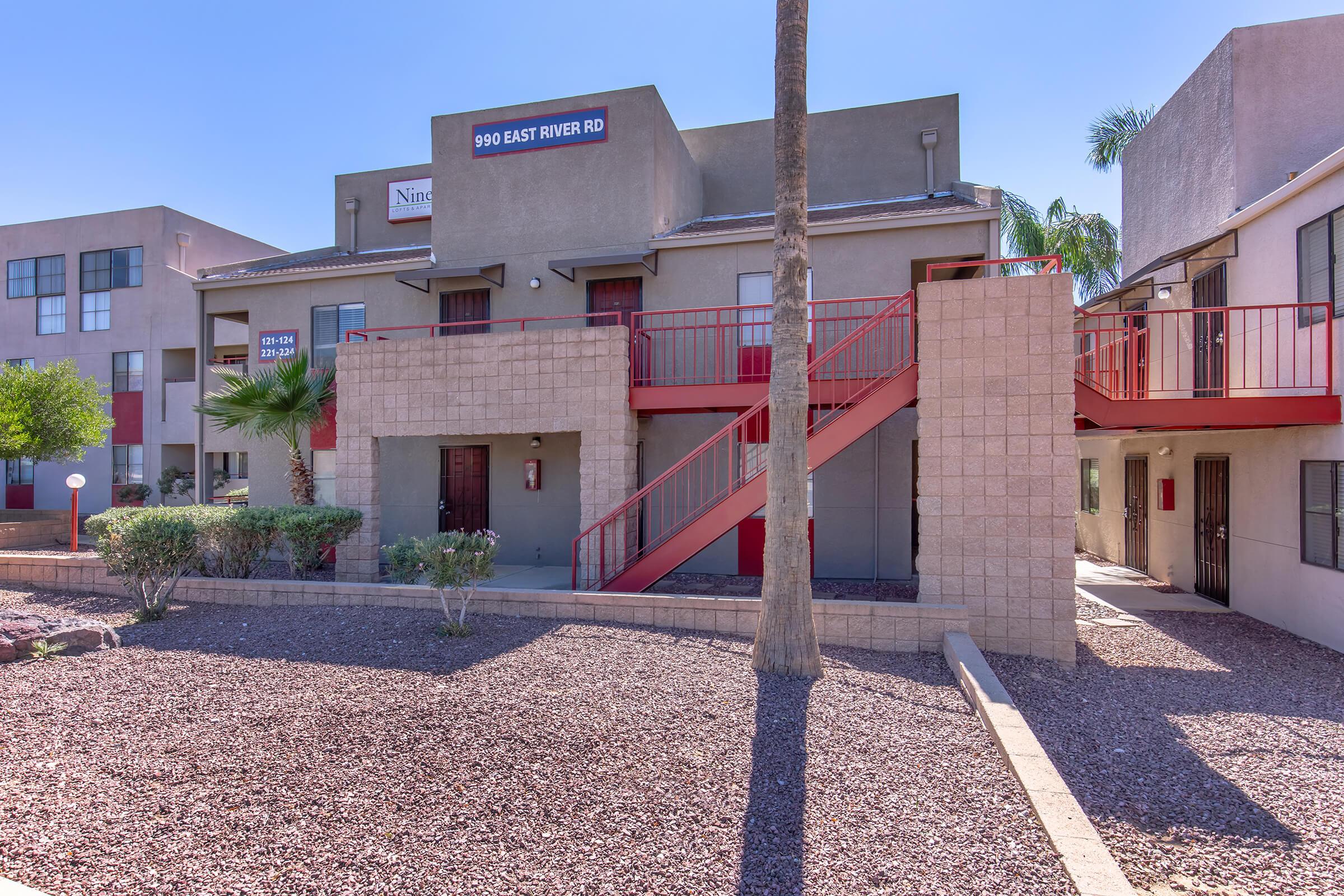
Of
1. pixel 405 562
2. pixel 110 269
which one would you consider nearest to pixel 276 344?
pixel 405 562

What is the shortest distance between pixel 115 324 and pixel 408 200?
12.4 meters

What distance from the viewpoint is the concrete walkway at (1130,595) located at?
9969mm

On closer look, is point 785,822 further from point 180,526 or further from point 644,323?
point 644,323

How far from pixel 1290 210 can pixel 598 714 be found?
9.79 metres

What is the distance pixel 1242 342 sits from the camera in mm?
9250

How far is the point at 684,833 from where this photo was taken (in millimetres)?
3402

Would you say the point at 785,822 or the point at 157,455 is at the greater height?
the point at 157,455

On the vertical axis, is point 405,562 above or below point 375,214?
below

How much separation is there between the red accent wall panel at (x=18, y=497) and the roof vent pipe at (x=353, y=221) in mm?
15640

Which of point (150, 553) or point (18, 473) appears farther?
point (18, 473)

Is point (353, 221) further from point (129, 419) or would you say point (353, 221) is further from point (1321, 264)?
point (1321, 264)

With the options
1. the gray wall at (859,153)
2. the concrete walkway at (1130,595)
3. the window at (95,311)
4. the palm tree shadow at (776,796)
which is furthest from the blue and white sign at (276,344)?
the concrete walkway at (1130,595)

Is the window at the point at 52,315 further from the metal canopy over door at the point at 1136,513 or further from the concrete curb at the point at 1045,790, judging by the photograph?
the metal canopy over door at the point at 1136,513

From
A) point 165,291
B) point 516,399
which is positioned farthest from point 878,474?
point 165,291
